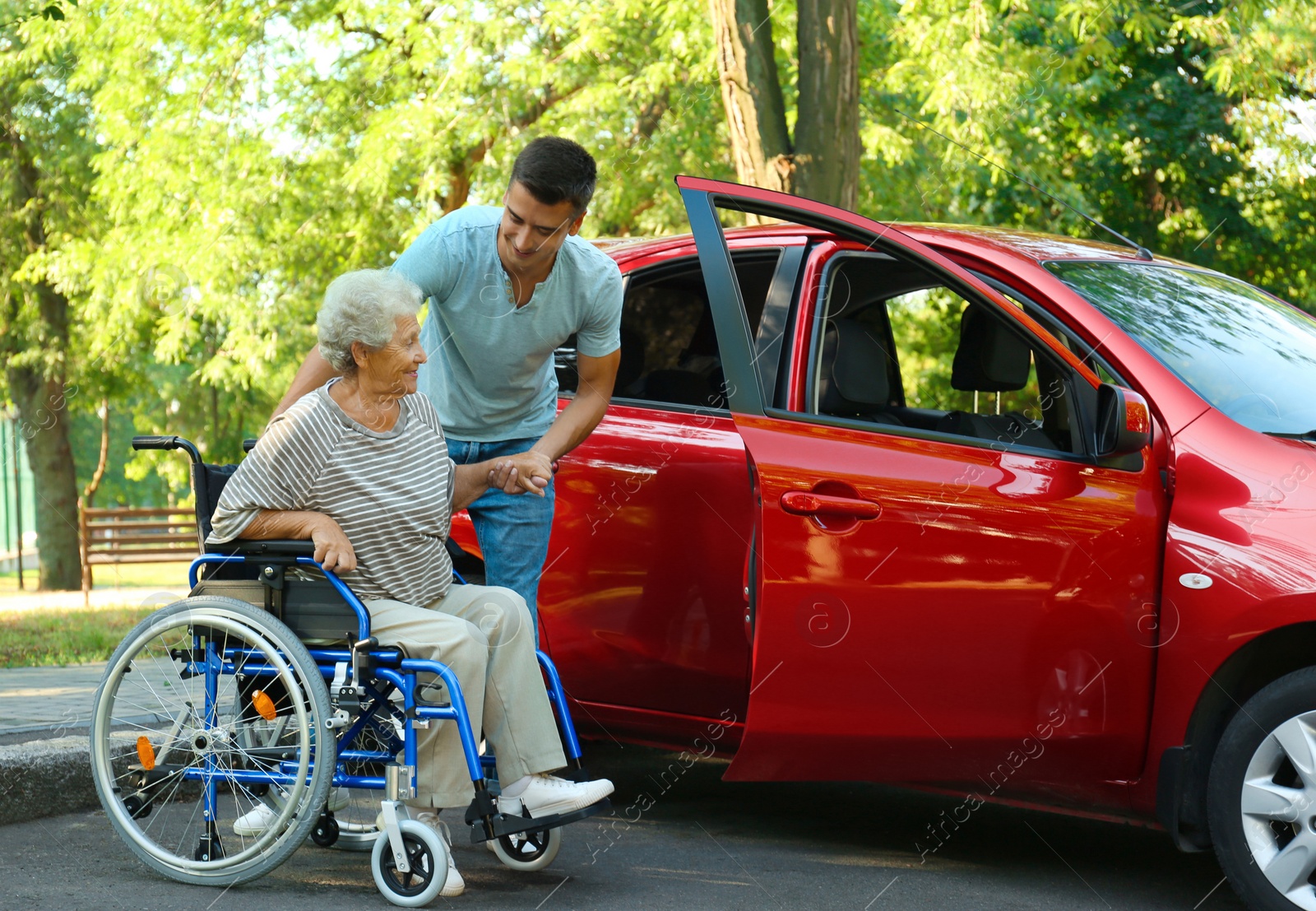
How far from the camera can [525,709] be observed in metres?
3.69

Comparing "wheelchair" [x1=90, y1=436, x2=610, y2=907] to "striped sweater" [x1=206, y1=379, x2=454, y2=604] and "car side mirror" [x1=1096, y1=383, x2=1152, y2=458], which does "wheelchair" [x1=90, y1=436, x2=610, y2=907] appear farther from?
"car side mirror" [x1=1096, y1=383, x2=1152, y2=458]

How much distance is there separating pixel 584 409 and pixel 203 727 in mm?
1312

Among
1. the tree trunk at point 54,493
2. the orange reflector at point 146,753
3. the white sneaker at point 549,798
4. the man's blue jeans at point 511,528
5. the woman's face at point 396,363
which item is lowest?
the tree trunk at point 54,493

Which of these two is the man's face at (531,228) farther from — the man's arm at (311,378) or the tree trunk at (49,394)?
the tree trunk at (49,394)

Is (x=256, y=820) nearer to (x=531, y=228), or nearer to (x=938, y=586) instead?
(x=531, y=228)

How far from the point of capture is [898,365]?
17.2 feet

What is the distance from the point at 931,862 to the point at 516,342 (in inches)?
73.2

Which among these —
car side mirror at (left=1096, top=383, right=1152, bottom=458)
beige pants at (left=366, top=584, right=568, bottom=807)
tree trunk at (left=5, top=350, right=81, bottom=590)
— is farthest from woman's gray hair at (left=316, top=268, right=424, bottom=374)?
tree trunk at (left=5, top=350, right=81, bottom=590)

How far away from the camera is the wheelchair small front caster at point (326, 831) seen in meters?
4.02

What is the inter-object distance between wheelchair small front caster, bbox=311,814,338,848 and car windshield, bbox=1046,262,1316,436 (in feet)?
8.12

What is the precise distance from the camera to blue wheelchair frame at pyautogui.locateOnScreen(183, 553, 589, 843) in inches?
139

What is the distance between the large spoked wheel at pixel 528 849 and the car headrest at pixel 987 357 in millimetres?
2027

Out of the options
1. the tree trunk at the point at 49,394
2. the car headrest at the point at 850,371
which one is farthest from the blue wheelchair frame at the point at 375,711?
the tree trunk at the point at 49,394

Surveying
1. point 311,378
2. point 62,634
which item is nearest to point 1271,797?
point 311,378
